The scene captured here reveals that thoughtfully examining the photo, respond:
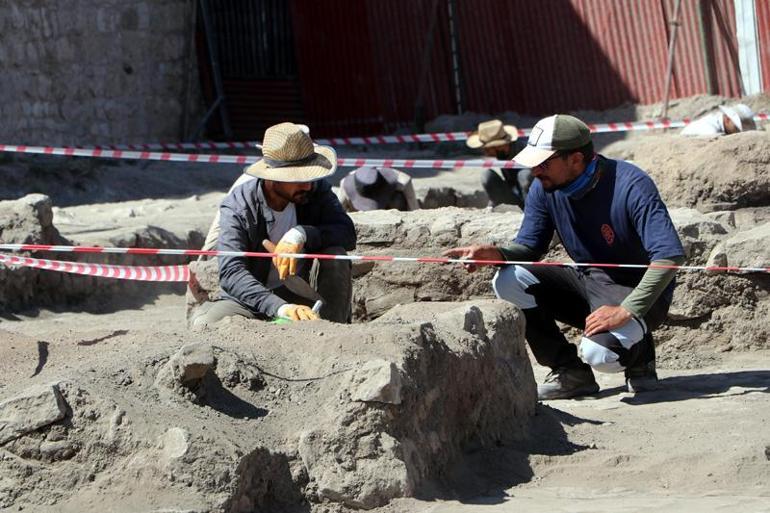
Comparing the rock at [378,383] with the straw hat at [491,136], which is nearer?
the rock at [378,383]

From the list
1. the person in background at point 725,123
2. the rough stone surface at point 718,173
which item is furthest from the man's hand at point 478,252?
the person in background at point 725,123

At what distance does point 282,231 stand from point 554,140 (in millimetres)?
1342

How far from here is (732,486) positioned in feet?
15.9

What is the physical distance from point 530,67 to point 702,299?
11151 millimetres

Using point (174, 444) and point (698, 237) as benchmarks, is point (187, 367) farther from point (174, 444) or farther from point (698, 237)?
point (698, 237)

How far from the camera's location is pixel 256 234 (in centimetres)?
641

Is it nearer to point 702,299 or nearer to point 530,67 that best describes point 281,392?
point 702,299

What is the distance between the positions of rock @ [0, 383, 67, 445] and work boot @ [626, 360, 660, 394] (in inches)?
123

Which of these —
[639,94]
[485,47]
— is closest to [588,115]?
[639,94]

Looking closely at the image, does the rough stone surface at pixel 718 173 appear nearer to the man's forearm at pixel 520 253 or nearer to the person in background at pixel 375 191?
the person in background at pixel 375 191

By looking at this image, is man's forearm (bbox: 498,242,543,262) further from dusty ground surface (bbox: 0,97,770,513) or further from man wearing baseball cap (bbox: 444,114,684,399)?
dusty ground surface (bbox: 0,97,770,513)

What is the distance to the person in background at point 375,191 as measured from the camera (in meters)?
9.42

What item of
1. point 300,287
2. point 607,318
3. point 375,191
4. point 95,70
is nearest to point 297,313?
point 300,287

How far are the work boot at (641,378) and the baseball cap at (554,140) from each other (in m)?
1.14
